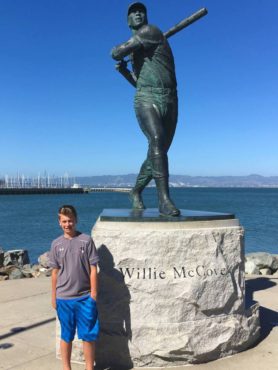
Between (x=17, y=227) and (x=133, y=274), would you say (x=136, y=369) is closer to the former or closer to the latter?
(x=133, y=274)

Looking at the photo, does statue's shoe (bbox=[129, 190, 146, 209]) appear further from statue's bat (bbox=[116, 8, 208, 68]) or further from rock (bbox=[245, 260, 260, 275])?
rock (bbox=[245, 260, 260, 275])

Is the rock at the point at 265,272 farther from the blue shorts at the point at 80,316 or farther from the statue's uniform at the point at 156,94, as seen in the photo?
the blue shorts at the point at 80,316

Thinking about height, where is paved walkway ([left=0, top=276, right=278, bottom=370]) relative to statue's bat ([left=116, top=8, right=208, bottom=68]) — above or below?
below

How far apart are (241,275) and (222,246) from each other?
0.46 meters

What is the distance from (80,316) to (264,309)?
364cm

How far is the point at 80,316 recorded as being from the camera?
12.6 ft

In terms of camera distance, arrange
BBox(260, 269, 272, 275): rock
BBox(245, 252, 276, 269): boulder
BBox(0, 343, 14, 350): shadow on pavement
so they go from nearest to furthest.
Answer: BBox(0, 343, 14, 350): shadow on pavement
BBox(260, 269, 272, 275): rock
BBox(245, 252, 276, 269): boulder

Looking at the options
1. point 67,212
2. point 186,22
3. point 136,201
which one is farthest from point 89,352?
point 186,22

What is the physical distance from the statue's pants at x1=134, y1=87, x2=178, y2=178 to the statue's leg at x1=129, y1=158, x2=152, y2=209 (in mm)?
581

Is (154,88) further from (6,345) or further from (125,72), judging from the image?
(6,345)

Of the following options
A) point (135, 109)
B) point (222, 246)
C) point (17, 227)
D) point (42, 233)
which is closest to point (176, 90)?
point (135, 109)

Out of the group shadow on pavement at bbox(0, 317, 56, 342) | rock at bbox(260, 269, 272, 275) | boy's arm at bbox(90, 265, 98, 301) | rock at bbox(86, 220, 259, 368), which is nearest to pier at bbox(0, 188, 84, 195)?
rock at bbox(260, 269, 272, 275)

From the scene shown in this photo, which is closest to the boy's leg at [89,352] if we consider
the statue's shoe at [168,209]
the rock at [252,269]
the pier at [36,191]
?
the statue's shoe at [168,209]

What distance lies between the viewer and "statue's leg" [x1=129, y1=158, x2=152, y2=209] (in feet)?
19.3
